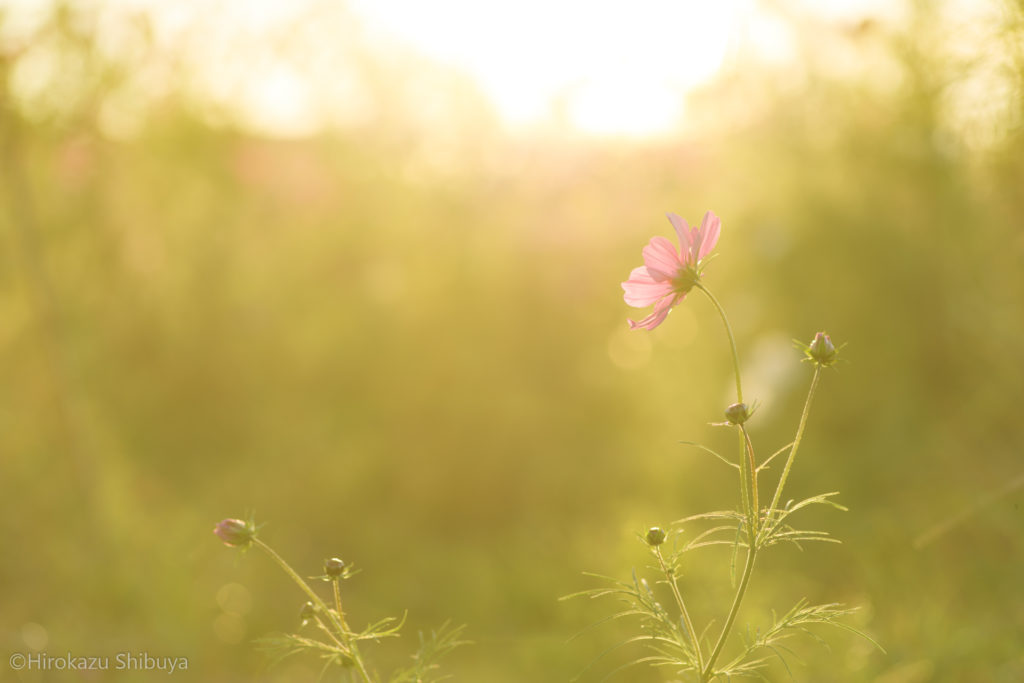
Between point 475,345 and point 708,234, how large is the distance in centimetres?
195

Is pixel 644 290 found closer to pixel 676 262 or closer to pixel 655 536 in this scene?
pixel 676 262

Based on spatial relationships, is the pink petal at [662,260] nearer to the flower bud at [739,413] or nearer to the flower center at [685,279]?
the flower center at [685,279]

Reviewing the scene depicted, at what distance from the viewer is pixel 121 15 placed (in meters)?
1.90

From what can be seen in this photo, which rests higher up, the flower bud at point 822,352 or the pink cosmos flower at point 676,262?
the pink cosmos flower at point 676,262

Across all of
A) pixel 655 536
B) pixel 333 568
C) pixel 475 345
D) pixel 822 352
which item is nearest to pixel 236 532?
pixel 333 568

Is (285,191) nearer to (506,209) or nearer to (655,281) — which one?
(506,209)

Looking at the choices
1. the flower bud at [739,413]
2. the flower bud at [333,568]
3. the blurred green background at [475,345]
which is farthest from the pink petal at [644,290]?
the blurred green background at [475,345]

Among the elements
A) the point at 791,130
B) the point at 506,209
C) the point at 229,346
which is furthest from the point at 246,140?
the point at 791,130

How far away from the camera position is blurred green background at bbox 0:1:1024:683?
65.2 inches

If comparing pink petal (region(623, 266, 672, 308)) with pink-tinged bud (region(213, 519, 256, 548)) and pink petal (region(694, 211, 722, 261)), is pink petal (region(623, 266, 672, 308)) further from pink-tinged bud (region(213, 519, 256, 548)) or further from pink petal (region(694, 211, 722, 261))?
pink-tinged bud (region(213, 519, 256, 548))

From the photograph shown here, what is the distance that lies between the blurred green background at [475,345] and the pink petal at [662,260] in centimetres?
79

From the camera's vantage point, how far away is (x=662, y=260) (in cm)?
52

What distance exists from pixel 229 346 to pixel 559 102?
1.35m

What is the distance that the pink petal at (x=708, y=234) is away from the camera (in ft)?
1.66
